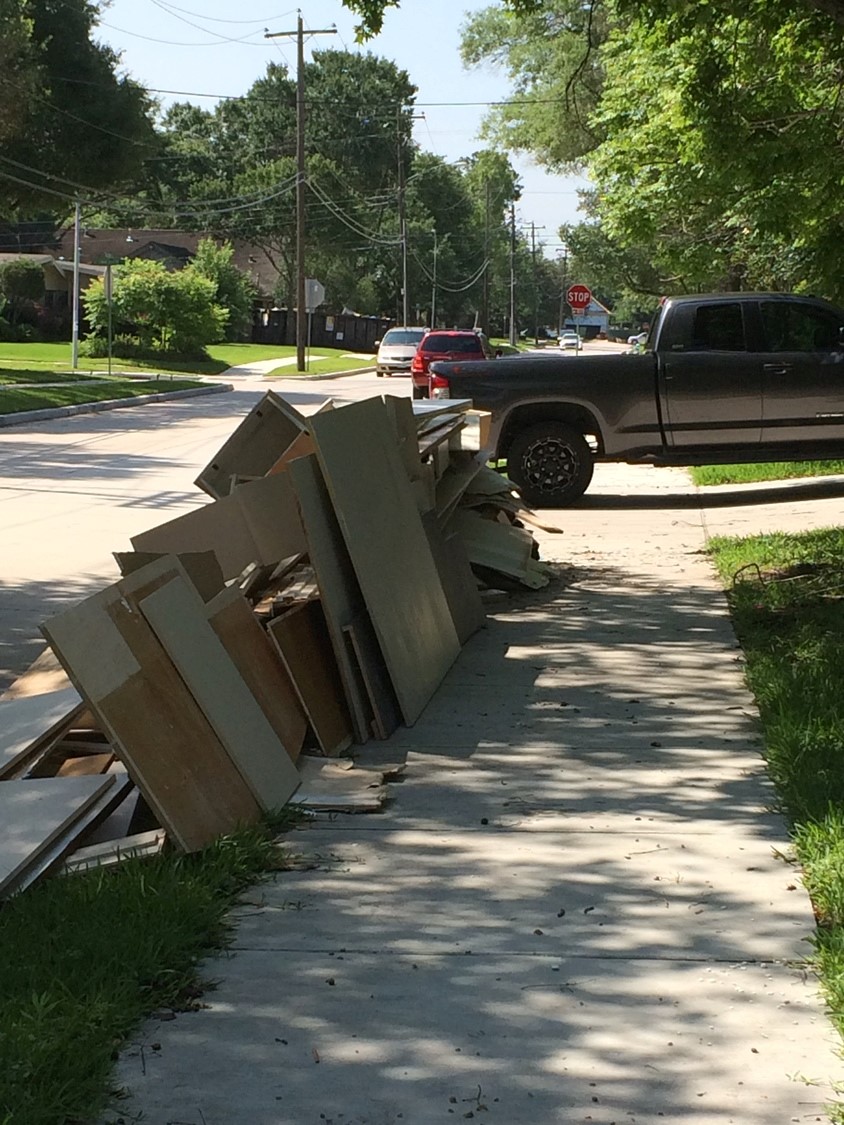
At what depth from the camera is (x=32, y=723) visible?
6.11 meters

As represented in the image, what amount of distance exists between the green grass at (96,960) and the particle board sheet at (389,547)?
83.0 inches

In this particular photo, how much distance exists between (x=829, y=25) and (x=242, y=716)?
8.06m

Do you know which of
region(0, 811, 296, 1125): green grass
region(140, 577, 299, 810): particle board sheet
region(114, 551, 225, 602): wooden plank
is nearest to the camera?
region(0, 811, 296, 1125): green grass

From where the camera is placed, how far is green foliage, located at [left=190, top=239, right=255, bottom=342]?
74.1m

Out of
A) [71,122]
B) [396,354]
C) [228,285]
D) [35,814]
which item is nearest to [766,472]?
[35,814]

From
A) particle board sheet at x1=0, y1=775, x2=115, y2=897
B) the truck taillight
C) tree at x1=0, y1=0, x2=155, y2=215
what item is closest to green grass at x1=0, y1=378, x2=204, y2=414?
tree at x1=0, y1=0, x2=155, y2=215

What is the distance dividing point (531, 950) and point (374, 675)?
287 centimetres

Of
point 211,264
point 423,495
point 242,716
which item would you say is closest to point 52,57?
point 211,264

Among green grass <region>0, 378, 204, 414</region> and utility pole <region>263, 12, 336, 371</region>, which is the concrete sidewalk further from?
utility pole <region>263, 12, 336, 371</region>

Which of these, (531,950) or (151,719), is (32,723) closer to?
(151,719)

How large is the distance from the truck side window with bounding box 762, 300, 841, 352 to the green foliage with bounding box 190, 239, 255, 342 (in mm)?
56041

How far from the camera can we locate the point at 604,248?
153 feet

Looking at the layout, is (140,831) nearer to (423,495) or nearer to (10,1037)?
(10,1037)

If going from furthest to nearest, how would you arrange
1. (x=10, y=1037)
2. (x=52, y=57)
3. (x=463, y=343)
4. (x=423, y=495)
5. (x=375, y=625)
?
(x=52, y=57) → (x=463, y=343) → (x=423, y=495) → (x=375, y=625) → (x=10, y=1037)
